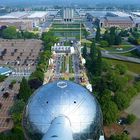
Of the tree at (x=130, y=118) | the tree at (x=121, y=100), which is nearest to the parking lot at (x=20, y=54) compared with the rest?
the tree at (x=121, y=100)

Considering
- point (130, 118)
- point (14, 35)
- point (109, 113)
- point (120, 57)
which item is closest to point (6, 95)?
point (109, 113)

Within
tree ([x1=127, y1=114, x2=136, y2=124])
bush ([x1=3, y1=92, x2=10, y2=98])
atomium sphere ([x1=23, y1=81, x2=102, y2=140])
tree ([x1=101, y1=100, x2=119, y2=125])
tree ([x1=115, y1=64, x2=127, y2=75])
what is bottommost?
bush ([x1=3, y1=92, x2=10, y2=98])

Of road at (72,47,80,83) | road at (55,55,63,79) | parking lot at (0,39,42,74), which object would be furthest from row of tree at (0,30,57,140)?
road at (72,47,80,83)

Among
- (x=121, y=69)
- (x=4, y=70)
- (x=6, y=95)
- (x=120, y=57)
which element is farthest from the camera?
(x=120, y=57)

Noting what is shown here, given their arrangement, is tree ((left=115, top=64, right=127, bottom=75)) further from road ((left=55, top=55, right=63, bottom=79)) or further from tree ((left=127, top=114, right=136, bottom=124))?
tree ((left=127, top=114, right=136, bottom=124))

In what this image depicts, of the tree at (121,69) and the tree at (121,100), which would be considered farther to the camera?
the tree at (121,69)

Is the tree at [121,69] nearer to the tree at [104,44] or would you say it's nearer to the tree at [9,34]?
the tree at [104,44]

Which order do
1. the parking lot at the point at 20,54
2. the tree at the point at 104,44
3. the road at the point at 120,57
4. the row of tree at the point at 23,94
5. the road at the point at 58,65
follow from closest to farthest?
the row of tree at the point at 23,94, the road at the point at 58,65, the parking lot at the point at 20,54, the road at the point at 120,57, the tree at the point at 104,44

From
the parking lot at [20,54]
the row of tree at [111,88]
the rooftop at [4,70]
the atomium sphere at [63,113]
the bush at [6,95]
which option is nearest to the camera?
the atomium sphere at [63,113]

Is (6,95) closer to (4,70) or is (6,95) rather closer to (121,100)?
(4,70)
